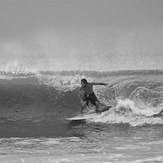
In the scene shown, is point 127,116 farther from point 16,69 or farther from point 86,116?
point 16,69

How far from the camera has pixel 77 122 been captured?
1030 centimetres

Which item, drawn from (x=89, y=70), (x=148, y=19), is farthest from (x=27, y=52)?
(x=148, y=19)

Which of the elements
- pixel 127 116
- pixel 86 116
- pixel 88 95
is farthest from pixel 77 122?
pixel 88 95

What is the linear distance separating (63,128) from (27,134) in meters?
1.10

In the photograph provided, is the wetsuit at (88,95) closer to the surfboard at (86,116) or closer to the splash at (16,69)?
the surfboard at (86,116)

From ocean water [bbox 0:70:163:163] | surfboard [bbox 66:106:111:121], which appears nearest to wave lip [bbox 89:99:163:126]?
ocean water [bbox 0:70:163:163]

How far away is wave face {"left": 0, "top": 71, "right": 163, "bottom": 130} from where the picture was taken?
429 inches

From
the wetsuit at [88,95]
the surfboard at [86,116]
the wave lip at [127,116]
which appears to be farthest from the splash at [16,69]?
the wave lip at [127,116]

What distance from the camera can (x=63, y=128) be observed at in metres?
9.62

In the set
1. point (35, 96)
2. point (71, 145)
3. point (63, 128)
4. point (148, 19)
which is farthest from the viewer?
point (148, 19)

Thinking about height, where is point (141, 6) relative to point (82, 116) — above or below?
above

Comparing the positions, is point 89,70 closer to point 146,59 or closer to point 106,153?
point 146,59

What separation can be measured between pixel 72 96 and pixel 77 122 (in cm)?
359

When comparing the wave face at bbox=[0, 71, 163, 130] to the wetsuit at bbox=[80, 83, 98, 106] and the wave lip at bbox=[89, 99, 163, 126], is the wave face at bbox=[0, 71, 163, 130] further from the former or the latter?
the wetsuit at bbox=[80, 83, 98, 106]
